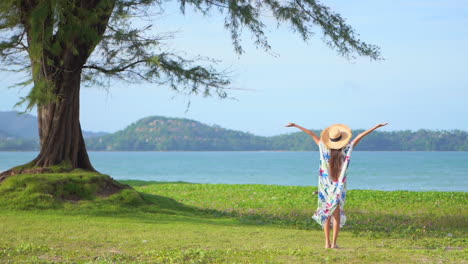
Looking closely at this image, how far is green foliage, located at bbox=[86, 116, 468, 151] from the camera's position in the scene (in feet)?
530

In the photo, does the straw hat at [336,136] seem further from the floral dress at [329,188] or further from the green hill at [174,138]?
the green hill at [174,138]

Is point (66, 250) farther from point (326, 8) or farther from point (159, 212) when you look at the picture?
point (326, 8)

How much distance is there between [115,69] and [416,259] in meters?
11.4

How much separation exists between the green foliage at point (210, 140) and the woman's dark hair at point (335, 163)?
147 metres

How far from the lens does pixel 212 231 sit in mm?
12820

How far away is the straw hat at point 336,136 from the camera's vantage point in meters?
9.75

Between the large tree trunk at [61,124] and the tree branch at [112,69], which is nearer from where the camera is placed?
the large tree trunk at [61,124]

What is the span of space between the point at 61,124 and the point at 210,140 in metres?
153

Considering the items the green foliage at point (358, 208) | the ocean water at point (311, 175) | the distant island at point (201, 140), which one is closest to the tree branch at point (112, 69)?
the green foliage at point (358, 208)

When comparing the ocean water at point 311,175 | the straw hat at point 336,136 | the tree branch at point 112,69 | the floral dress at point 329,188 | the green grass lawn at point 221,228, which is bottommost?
the ocean water at point 311,175

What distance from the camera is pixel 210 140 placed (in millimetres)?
170500

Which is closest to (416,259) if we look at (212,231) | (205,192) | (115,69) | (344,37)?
(212,231)

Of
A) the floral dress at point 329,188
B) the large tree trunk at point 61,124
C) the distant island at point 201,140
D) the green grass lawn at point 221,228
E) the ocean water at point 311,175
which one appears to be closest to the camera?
the green grass lawn at point 221,228

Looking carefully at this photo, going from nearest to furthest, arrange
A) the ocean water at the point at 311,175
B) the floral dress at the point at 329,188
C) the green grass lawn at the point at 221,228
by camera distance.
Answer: the green grass lawn at the point at 221,228 < the floral dress at the point at 329,188 < the ocean water at the point at 311,175
